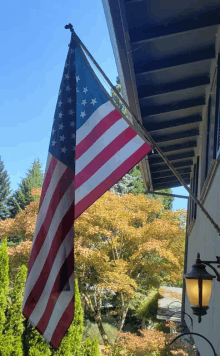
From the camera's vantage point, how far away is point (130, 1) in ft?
9.39

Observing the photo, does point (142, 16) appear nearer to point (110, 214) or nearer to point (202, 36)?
point (202, 36)

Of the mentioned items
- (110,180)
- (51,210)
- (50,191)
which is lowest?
(51,210)

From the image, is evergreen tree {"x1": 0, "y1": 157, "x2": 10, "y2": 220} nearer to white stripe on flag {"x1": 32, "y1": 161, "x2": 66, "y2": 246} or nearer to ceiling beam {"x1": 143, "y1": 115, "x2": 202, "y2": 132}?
ceiling beam {"x1": 143, "y1": 115, "x2": 202, "y2": 132}

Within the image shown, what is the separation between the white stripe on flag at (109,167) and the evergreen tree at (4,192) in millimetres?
28079

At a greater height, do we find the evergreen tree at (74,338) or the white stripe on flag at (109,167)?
the white stripe on flag at (109,167)

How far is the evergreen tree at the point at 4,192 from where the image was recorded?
99.1ft

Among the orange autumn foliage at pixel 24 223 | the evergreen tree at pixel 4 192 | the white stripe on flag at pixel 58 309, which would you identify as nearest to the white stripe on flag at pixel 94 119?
the white stripe on flag at pixel 58 309

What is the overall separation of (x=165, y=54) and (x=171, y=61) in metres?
0.11

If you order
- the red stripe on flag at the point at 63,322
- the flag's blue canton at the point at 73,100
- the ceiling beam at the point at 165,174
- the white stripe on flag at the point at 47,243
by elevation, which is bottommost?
the red stripe on flag at the point at 63,322

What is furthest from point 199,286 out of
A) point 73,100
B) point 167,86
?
point 167,86

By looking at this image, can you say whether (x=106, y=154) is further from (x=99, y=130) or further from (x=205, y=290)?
(x=205, y=290)

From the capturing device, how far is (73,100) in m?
3.11

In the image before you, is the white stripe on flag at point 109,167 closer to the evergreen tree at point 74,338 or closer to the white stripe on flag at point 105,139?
the white stripe on flag at point 105,139

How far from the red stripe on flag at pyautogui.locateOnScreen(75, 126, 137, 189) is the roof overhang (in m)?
0.60
